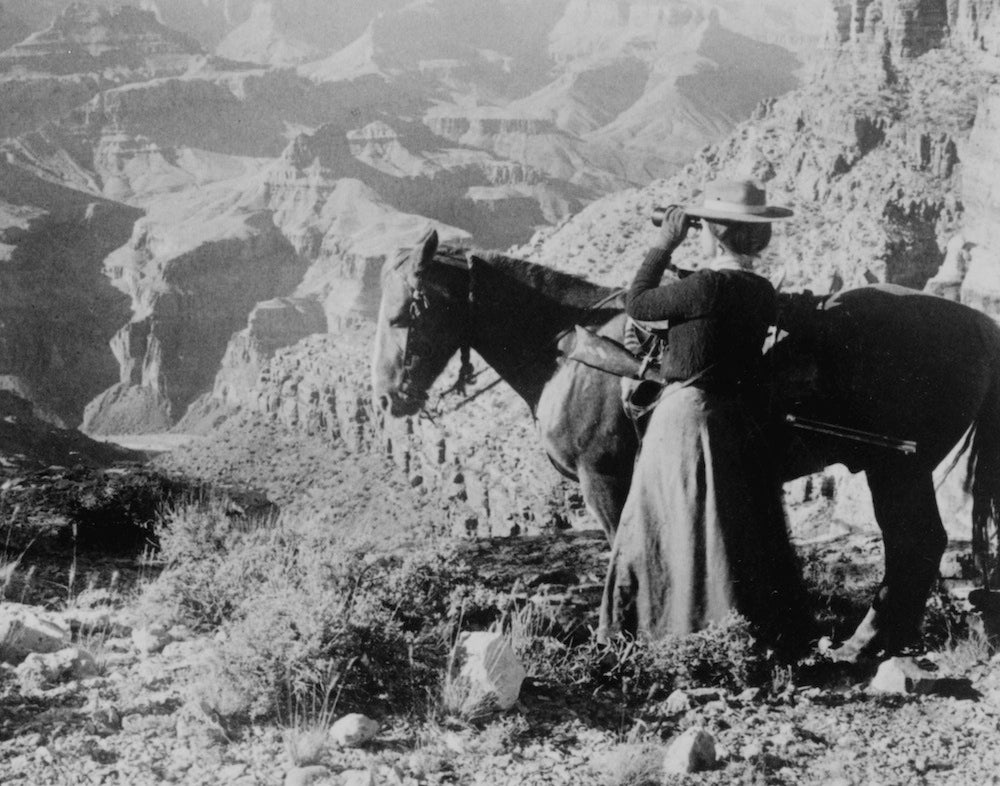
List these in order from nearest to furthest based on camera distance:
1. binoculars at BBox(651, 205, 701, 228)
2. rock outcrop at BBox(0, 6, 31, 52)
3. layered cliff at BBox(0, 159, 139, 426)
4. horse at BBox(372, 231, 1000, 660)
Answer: binoculars at BBox(651, 205, 701, 228) → horse at BBox(372, 231, 1000, 660) → layered cliff at BBox(0, 159, 139, 426) → rock outcrop at BBox(0, 6, 31, 52)

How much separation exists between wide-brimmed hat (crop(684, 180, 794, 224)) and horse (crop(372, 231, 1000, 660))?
32.1 inches

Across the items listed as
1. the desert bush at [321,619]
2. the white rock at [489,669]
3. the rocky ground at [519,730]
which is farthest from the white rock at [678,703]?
the desert bush at [321,619]

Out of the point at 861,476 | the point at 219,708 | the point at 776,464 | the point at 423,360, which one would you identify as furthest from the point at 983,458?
the point at 861,476

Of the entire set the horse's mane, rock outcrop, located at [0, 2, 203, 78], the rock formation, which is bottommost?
the horse's mane

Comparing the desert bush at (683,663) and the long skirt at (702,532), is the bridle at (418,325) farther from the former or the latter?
the desert bush at (683,663)

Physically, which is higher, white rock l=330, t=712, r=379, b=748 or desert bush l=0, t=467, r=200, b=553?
desert bush l=0, t=467, r=200, b=553

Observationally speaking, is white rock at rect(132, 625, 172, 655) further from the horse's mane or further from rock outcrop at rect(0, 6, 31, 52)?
rock outcrop at rect(0, 6, 31, 52)

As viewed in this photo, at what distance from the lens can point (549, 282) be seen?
6336mm

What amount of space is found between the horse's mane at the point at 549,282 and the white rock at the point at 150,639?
278 centimetres

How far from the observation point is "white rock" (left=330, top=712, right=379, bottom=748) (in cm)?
442

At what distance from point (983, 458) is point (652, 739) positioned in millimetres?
2829

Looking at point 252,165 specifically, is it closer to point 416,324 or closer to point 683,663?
point 416,324

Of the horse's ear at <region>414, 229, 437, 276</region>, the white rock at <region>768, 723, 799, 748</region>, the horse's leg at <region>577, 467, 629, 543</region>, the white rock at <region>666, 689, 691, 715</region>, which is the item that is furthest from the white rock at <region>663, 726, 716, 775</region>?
the horse's ear at <region>414, 229, 437, 276</region>

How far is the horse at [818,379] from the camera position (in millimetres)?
5641
